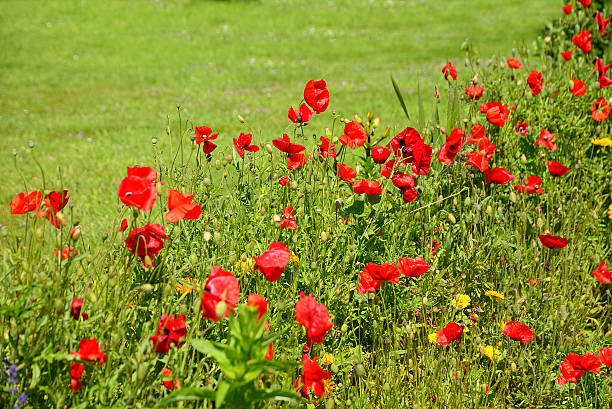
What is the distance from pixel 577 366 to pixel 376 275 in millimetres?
851

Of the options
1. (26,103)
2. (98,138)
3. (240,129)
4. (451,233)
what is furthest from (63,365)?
(26,103)

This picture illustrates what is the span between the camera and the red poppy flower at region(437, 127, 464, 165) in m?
2.69

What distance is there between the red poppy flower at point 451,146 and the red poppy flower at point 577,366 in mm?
976

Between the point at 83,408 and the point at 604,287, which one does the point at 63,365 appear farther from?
the point at 604,287

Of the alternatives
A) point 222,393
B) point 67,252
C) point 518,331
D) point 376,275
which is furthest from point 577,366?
point 67,252

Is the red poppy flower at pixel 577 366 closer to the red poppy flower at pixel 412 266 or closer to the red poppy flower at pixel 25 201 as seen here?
the red poppy flower at pixel 412 266

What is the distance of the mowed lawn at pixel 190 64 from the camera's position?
6172 mm

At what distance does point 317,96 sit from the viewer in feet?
8.67

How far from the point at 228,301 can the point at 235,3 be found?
14874mm

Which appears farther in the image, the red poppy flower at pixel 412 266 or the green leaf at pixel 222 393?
the red poppy flower at pixel 412 266

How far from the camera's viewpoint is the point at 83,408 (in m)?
1.73

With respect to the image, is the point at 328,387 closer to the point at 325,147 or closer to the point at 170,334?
the point at 170,334

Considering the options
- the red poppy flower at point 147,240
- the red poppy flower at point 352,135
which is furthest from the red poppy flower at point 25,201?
the red poppy flower at point 352,135

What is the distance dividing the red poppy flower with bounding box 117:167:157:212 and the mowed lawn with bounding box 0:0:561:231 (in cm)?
91
